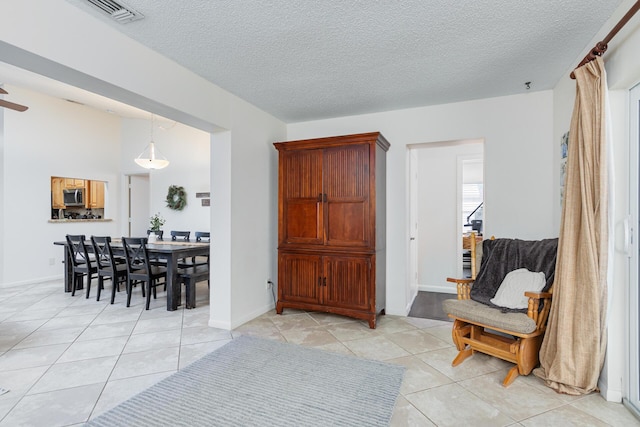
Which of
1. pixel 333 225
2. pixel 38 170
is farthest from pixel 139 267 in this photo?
pixel 38 170

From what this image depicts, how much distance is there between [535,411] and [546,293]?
79 cm

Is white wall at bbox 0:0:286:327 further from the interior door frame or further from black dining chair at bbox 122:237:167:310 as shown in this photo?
the interior door frame

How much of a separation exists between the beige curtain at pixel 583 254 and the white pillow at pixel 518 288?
0.89 feet

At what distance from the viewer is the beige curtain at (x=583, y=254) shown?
6.51 ft

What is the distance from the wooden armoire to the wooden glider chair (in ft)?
3.10

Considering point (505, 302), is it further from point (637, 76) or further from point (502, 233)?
point (637, 76)

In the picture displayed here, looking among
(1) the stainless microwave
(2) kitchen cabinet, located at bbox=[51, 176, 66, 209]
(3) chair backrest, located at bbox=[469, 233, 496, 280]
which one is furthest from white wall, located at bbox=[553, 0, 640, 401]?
(1) the stainless microwave

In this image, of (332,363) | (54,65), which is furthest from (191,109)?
(332,363)

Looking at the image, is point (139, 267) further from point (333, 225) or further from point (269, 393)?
point (269, 393)

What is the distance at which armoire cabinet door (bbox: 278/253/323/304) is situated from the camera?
3.62 metres

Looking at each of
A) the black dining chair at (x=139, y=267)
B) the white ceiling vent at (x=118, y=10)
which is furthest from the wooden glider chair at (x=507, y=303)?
the black dining chair at (x=139, y=267)

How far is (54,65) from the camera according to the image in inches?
73.8

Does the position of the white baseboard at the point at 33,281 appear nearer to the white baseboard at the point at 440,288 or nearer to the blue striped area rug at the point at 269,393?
the blue striped area rug at the point at 269,393

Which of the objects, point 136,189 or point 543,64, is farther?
point 136,189
